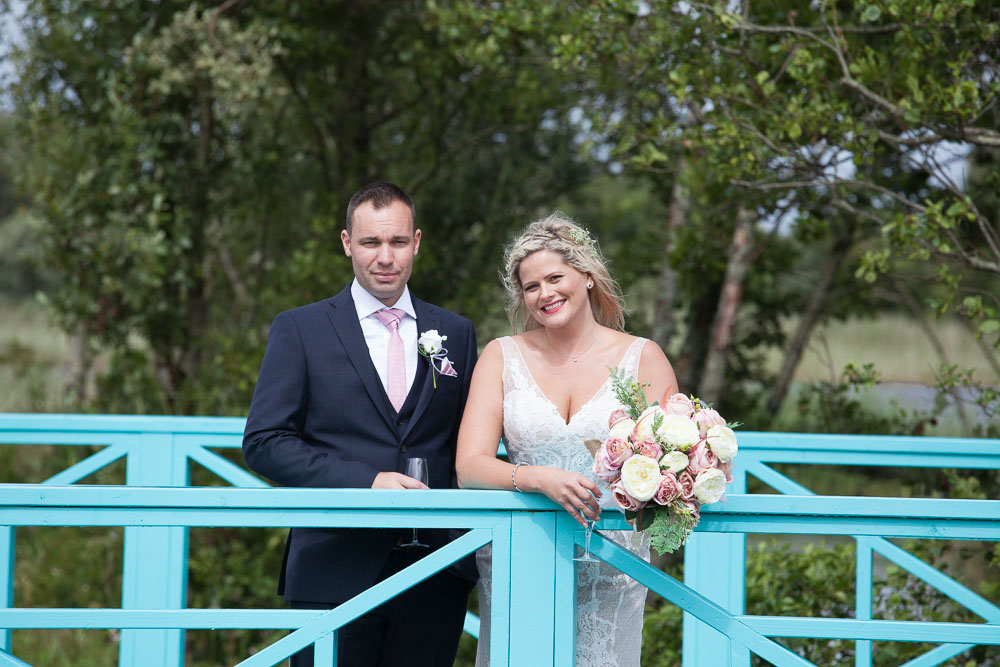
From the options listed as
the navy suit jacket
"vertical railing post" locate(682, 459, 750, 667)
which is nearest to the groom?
the navy suit jacket

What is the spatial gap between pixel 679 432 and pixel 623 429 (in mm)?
144

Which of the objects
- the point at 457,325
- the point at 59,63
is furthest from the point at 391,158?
the point at 457,325

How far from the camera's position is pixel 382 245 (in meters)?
3.04

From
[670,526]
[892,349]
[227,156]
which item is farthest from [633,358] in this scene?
[892,349]

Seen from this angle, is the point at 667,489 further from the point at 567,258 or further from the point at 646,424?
the point at 567,258

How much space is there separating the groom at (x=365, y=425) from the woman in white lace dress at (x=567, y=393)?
16cm

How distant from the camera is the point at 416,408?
303cm

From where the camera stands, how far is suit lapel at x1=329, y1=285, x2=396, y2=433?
3.00 metres

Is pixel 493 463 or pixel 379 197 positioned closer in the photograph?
pixel 493 463

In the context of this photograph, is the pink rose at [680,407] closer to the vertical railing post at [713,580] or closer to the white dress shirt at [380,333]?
the white dress shirt at [380,333]

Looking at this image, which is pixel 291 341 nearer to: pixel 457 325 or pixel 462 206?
pixel 457 325

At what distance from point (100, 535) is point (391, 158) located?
372cm

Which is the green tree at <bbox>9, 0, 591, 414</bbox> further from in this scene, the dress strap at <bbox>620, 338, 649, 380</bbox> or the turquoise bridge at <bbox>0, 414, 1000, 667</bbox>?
the turquoise bridge at <bbox>0, 414, 1000, 667</bbox>

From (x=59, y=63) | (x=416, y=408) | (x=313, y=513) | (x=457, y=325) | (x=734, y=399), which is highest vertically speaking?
(x=59, y=63)
